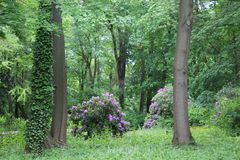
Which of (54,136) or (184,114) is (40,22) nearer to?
(54,136)

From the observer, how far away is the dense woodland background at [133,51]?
9312 millimetres

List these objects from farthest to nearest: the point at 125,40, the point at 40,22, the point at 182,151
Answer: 1. the point at 125,40
2. the point at 40,22
3. the point at 182,151

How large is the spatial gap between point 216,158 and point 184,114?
218 cm

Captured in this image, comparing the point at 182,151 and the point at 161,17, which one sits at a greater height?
the point at 161,17

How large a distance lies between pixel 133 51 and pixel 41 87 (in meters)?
16.6

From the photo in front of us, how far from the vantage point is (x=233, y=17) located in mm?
11922

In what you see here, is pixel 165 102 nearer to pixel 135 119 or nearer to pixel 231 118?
pixel 135 119

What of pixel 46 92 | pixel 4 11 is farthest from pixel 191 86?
pixel 4 11

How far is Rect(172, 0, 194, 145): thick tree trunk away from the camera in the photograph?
9.02 metres

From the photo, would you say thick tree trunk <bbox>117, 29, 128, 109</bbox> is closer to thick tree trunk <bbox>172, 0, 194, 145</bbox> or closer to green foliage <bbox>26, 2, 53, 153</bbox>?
green foliage <bbox>26, 2, 53, 153</bbox>

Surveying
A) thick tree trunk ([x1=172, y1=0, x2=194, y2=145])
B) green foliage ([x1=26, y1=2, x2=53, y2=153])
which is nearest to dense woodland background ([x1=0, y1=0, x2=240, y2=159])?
green foliage ([x1=26, y1=2, x2=53, y2=153])

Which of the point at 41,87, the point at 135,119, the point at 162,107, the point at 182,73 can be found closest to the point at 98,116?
the point at 41,87

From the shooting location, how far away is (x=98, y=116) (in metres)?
12.1

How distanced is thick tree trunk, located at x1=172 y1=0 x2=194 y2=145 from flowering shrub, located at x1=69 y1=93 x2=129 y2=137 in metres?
3.62
